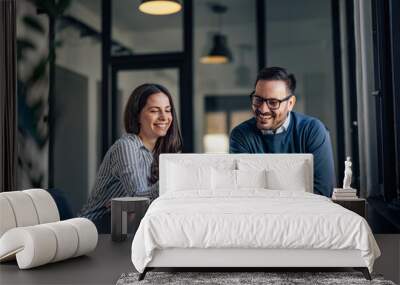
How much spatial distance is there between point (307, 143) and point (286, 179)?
29.8 inches

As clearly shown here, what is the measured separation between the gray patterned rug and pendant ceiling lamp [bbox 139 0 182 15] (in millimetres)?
3333

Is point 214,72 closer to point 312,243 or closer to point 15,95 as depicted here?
point 15,95

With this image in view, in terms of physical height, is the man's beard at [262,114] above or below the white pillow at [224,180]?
above

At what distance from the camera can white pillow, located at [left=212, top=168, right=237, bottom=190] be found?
5121 mm

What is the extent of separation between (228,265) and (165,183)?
7.35ft

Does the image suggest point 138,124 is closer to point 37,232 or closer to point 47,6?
point 47,6

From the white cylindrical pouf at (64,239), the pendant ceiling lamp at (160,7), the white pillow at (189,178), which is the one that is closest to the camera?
the white cylindrical pouf at (64,239)

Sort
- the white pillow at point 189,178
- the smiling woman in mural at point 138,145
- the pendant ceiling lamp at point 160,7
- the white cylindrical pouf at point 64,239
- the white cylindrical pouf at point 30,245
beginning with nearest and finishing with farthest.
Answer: the white cylindrical pouf at point 30,245
the white cylindrical pouf at point 64,239
the white pillow at point 189,178
the pendant ceiling lamp at point 160,7
the smiling woman in mural at point 138,145

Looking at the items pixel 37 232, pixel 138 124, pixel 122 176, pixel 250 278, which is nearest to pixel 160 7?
pixel 138 124

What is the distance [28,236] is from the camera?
3.78m

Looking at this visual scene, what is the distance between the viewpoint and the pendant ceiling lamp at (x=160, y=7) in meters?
5.87

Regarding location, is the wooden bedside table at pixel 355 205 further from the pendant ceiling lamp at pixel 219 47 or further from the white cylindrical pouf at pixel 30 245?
the white cylindrical pouf at pixel 30 245

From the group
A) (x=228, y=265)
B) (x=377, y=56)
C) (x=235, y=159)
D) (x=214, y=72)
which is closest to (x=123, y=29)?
(x=214, y=72)

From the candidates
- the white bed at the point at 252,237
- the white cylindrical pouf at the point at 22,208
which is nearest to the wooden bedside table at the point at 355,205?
the white bed at the point at 252,237
